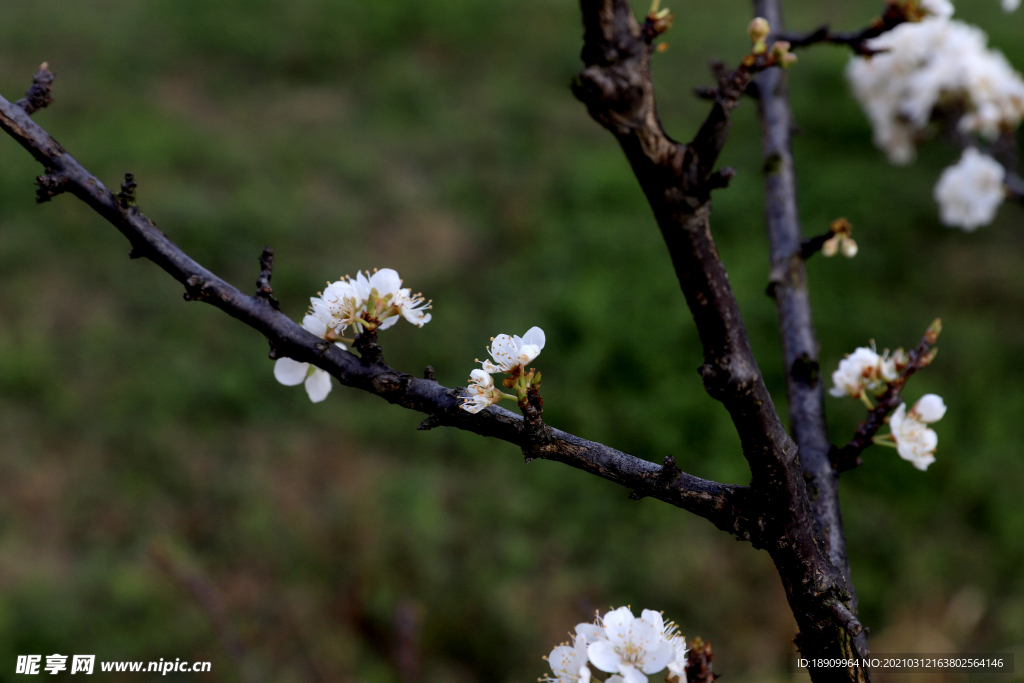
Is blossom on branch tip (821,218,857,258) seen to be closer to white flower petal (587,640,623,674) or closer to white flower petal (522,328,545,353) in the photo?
white flower petal (522,328,545,353)

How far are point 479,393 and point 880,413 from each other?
1.96 feet

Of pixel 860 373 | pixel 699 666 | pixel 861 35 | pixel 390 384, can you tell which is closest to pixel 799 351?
pixel 860 373

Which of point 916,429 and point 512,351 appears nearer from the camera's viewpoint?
point 512,351

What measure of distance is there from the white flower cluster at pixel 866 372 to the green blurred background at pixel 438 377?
810 mm

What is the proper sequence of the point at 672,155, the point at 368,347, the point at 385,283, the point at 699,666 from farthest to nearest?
the point at 385,283 → the point at 368,347 → the point at 699,666 → the point at 672,155

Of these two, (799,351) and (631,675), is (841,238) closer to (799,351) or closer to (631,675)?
(799,351)

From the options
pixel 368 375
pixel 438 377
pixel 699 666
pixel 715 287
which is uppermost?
pixel 438 377

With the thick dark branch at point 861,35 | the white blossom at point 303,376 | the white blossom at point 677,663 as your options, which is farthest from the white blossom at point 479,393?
the thick dark branch at point 861,35

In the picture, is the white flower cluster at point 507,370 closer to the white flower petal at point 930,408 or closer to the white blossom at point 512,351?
the white blossom at point 512,351

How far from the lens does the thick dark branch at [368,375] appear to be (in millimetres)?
695

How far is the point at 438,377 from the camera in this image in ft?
12.1

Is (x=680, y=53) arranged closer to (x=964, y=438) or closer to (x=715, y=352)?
(x=964, y=438)

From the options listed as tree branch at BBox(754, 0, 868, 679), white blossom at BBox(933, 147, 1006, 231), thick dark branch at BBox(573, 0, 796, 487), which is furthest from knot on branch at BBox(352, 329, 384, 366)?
white blossom at BBox(933, 147, 1006, 231)

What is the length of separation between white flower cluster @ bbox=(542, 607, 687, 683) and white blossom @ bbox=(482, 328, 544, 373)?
0.96 ft
